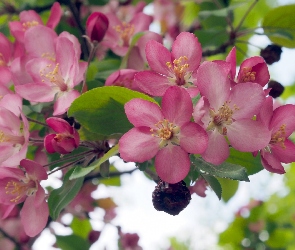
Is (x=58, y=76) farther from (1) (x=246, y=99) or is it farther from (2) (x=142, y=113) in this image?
(1) (x=246, y=99)

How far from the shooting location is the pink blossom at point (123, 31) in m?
1.28

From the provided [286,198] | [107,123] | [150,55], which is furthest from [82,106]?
[286,198]

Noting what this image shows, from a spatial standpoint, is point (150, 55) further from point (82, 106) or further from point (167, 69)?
point (82, 106)

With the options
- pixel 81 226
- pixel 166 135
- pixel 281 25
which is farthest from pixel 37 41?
pixel 81 226

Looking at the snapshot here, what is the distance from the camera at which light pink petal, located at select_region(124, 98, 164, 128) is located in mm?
786

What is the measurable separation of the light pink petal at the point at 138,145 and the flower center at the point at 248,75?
19 cm

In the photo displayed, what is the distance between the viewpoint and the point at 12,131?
3.10 feet

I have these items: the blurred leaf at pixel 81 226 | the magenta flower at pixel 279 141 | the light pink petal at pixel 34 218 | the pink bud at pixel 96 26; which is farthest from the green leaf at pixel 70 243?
the magenta flower at pixel 279 141

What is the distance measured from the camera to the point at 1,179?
0.91 meters

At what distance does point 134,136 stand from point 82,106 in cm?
13

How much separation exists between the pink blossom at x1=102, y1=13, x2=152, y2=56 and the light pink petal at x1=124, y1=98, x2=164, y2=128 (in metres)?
0.48

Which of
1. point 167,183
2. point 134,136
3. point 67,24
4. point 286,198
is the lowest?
point 286,198

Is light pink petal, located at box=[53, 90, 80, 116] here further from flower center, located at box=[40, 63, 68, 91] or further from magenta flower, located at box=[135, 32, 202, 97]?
magenta flower, located at box=[135, 32, 202, 97]

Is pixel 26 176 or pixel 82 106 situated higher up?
pixel 82 106
